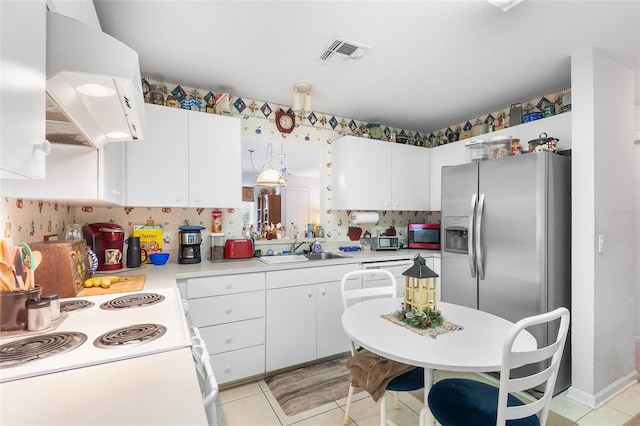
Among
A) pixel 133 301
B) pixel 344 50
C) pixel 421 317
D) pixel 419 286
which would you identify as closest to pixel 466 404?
pixel 421 317

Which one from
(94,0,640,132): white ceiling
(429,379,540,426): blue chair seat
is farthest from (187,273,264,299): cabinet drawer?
(94,0,640,132): white ceiling

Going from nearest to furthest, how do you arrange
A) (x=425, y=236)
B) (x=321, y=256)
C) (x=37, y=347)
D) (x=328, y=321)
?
(x=37, y=347) < (x=328, y=321) < (x=321, y=256) < (x=425, y=236)

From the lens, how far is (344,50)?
2127mm

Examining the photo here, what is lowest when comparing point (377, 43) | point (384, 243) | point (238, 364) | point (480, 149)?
point (238, 364)

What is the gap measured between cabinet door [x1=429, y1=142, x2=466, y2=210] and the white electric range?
305cm

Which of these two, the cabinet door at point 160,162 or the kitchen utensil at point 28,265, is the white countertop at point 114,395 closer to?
the kitchen utensil at point 28,265

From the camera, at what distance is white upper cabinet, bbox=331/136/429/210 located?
10.9 ft

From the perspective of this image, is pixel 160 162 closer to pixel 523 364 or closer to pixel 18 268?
pixel 18 268

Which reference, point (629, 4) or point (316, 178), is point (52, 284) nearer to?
point (629, 4)

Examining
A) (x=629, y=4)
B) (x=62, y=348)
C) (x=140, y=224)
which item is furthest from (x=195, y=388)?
(x=629, y=4)

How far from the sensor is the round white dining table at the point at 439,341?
1180 mm

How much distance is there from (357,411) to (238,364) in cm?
91

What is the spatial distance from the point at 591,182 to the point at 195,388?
263 centimetres

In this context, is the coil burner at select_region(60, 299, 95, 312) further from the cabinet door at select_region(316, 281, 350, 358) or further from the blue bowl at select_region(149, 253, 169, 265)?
the cabinet door at select_region(316, 281, 350, 358)
